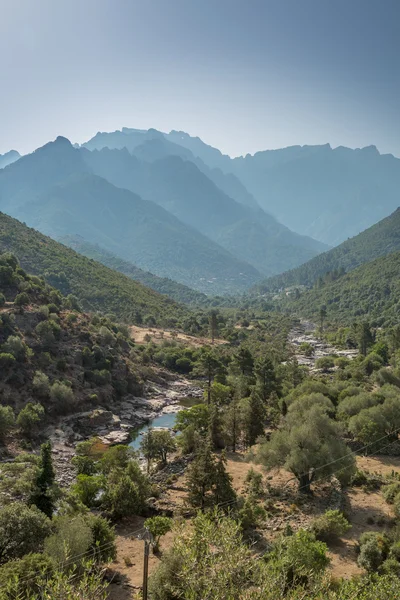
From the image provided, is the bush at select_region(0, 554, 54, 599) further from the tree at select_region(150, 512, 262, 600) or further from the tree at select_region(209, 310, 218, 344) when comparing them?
the tree at select_region(209, 310, 218, 344)

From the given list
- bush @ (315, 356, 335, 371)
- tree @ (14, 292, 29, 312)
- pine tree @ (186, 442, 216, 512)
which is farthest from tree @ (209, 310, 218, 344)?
pine tree @ (186, 442, 216, 512)

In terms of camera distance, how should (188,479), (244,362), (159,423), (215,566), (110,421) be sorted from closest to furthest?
(215,566)
(188,479)
(110,421)
(159,423)
(244,362)

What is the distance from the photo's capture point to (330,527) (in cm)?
2914

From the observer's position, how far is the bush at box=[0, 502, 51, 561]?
24.1 metres

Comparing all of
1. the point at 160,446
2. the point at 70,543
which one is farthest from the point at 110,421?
the point at 70,543

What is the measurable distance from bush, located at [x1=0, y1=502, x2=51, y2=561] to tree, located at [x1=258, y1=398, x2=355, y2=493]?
19842 mm

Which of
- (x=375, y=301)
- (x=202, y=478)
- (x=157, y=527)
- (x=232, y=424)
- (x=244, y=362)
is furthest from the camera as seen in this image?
(x=375, y=301)

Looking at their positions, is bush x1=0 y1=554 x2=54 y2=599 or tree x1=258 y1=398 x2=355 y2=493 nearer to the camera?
bush x1=0 y1=554 x2=54 y2=599

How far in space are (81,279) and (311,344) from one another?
8318cm

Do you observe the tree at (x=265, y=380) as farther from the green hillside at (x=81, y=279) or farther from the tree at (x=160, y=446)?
the green hillside at (x=81, y=279)

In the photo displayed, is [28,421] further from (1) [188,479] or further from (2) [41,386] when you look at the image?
(1) [188,479]

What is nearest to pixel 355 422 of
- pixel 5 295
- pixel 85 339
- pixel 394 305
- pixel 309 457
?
pixel 309 457

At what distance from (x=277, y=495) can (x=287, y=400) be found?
917 inches

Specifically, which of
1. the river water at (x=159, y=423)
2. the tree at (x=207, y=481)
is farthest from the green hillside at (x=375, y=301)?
the tree at (x=207, y=481)
